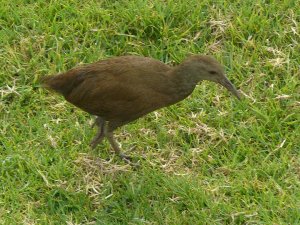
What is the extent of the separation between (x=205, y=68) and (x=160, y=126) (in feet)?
2.61

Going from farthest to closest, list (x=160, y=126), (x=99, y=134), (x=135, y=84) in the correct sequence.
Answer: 1. (x=160, y=126)
2. (x=99, y=134)
3. (x=135, y=84)

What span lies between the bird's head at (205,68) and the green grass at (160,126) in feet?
2.00

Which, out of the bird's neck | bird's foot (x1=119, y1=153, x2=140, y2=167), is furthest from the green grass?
the bird's neck

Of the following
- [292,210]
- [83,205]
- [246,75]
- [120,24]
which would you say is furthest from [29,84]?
[292,210]

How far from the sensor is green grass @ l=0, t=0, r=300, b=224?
518cm

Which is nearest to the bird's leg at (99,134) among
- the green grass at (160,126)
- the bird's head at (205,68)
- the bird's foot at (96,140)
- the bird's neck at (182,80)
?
the bird's foot at (96,140)

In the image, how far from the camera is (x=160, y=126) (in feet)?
18.8

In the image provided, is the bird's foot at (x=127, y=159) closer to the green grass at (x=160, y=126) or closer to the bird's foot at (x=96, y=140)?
the green grass at (x=160, y=126)

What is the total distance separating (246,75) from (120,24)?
3.57 ft

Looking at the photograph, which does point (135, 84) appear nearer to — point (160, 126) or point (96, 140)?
point (96, 140)

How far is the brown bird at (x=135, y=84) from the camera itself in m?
5.09

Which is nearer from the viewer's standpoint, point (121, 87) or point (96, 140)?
point (121, 87)

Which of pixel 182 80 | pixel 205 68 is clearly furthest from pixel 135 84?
pixel 205 68

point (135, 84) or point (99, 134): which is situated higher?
point (135, 84)
